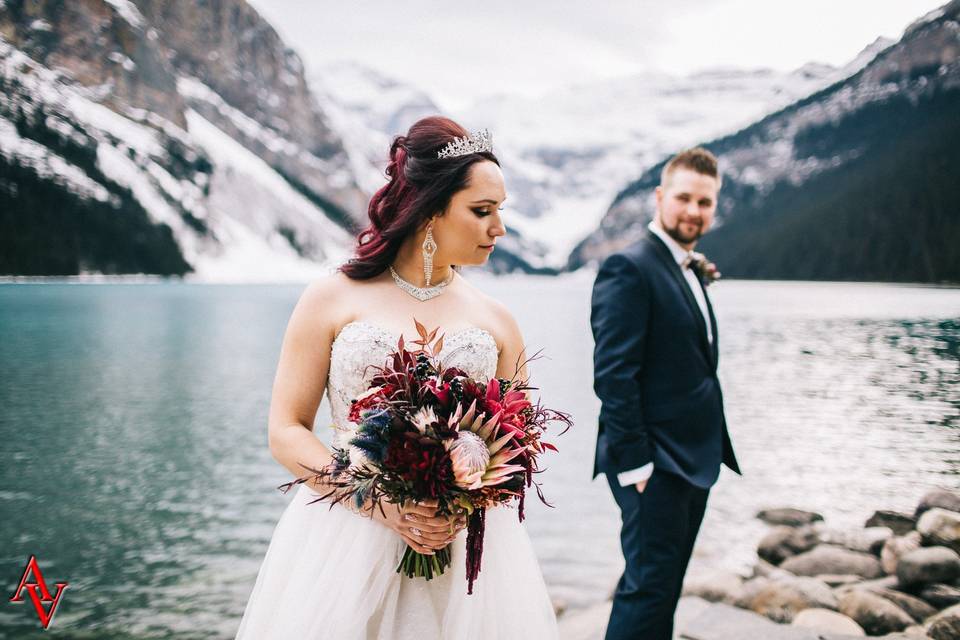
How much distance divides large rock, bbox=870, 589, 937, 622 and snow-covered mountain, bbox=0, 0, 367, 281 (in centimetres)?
7716

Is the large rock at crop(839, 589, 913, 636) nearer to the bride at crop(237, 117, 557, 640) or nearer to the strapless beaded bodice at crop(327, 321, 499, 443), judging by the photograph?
the bride at crop(237, 117, 557, 640)

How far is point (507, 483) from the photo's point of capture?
6.54ft

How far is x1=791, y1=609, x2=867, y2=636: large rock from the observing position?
180 inches

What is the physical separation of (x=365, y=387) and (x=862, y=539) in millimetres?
6562

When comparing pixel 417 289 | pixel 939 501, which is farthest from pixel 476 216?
pixel 939 501

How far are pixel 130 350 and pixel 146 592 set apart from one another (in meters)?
20.8

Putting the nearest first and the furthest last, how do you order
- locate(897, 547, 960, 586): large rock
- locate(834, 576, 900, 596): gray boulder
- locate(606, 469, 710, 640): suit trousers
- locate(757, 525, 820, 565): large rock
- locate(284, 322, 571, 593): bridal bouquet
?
locate(284, 322, 571, 593): bridal bouquet
locate(606, 469, 710, 640): suit trousers
locate(897, 547, 960, 586): large rock
locate(834, 576, 900, 596): gray boulder
locate(757, 525, 820, 565): large rock

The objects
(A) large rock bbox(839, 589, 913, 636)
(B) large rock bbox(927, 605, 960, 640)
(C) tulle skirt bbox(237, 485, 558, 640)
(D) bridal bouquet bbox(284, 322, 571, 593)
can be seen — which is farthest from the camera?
(A) large rock bbox(839, 589, 913, 636)


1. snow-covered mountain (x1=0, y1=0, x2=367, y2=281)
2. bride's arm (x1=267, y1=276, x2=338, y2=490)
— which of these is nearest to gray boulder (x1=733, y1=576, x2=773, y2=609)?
bride's arm (x1=267, y1=276, x2=338, y2=490)

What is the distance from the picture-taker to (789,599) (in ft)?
16.5

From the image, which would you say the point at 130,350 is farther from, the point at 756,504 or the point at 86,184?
the point at 86,184

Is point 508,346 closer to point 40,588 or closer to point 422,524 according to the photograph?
point 422,524

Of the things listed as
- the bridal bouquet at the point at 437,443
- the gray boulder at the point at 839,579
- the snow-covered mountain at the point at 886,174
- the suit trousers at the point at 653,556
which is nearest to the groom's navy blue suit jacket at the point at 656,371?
the suit trousers at the point at 653,556

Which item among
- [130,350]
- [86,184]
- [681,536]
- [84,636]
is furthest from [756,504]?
[86,184]
